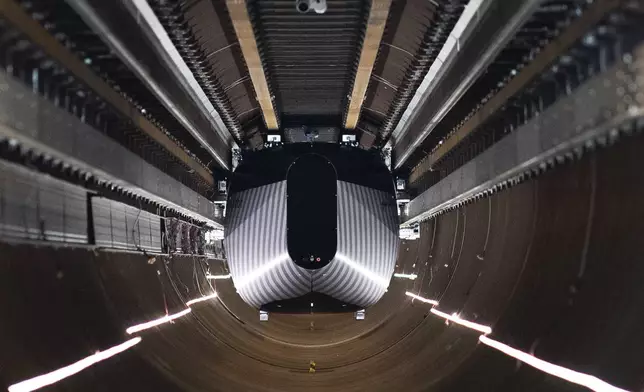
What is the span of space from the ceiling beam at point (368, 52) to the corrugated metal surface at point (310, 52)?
0.40ft

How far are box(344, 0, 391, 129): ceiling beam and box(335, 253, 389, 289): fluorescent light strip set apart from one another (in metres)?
1.70

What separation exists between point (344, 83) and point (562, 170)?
4519 millimetres

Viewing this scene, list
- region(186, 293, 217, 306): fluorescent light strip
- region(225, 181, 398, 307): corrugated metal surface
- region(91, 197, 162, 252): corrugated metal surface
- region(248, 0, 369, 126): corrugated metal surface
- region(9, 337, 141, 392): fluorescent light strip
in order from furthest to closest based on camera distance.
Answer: region(186, 293, 217, 306): fluorescent light strip < region(225, 181, 398, 307): corrugated metal surface < region(248, 0, 369, 126): corrugated metal surface < region(91, 197, 162, 252): corrugated metal surface < region(9, 337, 141, 392): fluorescent light strip

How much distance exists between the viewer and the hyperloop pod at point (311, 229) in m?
8.45

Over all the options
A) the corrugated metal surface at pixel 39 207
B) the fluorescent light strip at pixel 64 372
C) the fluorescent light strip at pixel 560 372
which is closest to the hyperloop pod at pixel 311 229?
the fluorescent light strip at pixel 64 372

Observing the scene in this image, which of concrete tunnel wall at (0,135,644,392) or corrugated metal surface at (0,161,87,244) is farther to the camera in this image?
corrugated metal surface at (0,161,87,244)

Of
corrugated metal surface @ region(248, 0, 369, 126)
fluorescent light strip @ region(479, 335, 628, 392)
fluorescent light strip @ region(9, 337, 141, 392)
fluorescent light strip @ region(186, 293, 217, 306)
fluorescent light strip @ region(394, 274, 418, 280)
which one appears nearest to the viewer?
fluorescent light strip @ region(479, 335, 628, 392)

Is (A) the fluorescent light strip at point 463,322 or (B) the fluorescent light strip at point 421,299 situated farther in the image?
(B) the fluorescent light strip at point 421,299

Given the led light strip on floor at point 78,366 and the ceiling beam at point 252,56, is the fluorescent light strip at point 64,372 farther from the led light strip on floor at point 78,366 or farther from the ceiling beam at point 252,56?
the ceiling beam at point 252,56

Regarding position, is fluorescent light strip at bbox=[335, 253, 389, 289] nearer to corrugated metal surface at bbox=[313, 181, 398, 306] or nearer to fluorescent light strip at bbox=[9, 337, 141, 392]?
corrugated metal surface at bbox=[313, 181, 398, 306]

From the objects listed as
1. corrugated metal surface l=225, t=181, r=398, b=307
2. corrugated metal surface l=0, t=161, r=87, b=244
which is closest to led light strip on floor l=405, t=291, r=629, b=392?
corrugated metal surface l=225, t=181, r=398, b=307

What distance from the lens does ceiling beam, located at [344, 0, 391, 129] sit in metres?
5.75

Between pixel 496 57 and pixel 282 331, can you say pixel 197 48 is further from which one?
pixel 282 331

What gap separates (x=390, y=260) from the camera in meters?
9.79
